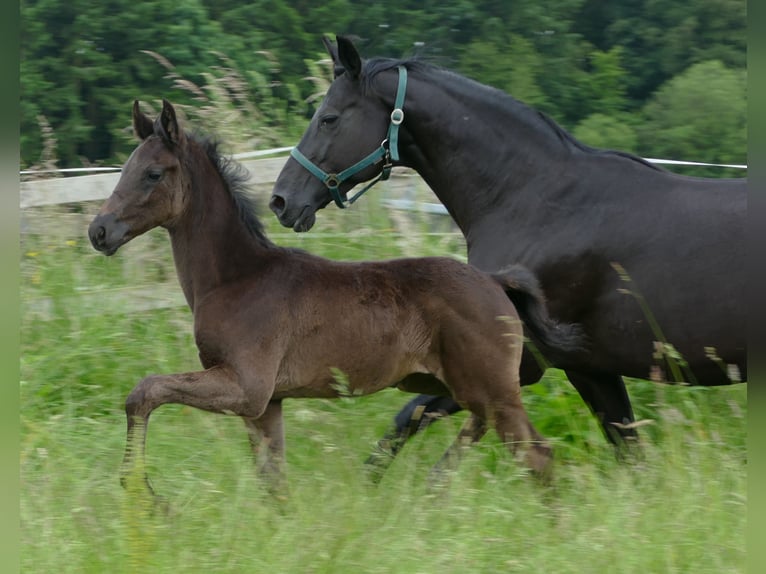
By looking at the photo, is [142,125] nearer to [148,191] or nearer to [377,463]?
[148,191]

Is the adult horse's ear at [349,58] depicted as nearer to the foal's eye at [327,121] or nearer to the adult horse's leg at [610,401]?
the foal's eye at [327,121]

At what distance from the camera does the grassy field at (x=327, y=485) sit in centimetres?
346

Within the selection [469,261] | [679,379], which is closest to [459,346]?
[469,261]

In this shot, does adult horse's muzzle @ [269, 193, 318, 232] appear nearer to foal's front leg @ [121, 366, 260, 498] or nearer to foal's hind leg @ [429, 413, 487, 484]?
foal's front leg @ [121, 366, 260, 498]

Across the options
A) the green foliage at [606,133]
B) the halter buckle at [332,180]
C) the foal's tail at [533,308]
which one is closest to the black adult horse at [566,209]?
the halter buckle at [332,180]

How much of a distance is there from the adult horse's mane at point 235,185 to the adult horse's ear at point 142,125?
0.16m

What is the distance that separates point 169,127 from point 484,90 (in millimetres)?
1586

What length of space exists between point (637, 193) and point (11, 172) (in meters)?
3.59

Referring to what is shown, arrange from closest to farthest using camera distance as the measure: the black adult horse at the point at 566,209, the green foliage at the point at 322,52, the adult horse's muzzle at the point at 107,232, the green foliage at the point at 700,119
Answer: the adult horse's muzzle at the point at 107,232, the black adult horse at the point at 566,209, the green foliage at the point at 322,52, the green foliage at the point at 700,119

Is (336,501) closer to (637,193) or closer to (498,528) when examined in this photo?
(498,528)

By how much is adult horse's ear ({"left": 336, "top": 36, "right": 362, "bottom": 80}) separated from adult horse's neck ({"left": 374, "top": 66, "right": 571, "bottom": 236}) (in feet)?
0.35

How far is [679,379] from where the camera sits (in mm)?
4688

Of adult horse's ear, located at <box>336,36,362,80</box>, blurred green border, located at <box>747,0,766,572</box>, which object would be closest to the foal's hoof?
adult horse's ear, located at <box>336,36,362,80</box>

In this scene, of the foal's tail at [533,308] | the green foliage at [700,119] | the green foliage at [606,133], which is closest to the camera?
the foal's tail at [533,308]
